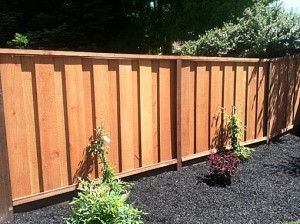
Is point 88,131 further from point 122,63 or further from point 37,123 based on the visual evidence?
point 122,63

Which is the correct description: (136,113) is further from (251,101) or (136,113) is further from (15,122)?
(251,101)

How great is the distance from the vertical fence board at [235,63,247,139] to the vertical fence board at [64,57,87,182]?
268 cm

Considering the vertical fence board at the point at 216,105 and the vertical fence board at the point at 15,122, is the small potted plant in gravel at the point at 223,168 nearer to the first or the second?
the vertical fence board at the point at 216,105

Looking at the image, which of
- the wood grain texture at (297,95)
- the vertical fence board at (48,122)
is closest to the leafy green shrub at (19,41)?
the vertical fence board at (48,122)

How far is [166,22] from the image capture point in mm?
8430

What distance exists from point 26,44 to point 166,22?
3247mm

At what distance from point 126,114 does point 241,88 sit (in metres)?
2.26

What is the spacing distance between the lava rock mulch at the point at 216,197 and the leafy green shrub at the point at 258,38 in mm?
2813

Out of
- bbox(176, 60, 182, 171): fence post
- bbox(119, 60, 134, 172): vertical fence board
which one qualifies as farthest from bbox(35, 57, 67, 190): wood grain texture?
bbox(176, 60, 182, 171): fence post

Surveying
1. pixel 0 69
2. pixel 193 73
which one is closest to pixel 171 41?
pixel 193 73

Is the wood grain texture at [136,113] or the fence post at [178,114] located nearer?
the wood grain texture at [136,113]

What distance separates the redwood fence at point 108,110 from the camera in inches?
127

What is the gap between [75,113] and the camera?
141 inches

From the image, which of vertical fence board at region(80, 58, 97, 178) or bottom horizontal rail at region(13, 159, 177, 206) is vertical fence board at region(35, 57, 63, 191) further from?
vertical fence board at region(80, 58, 97, 178)
